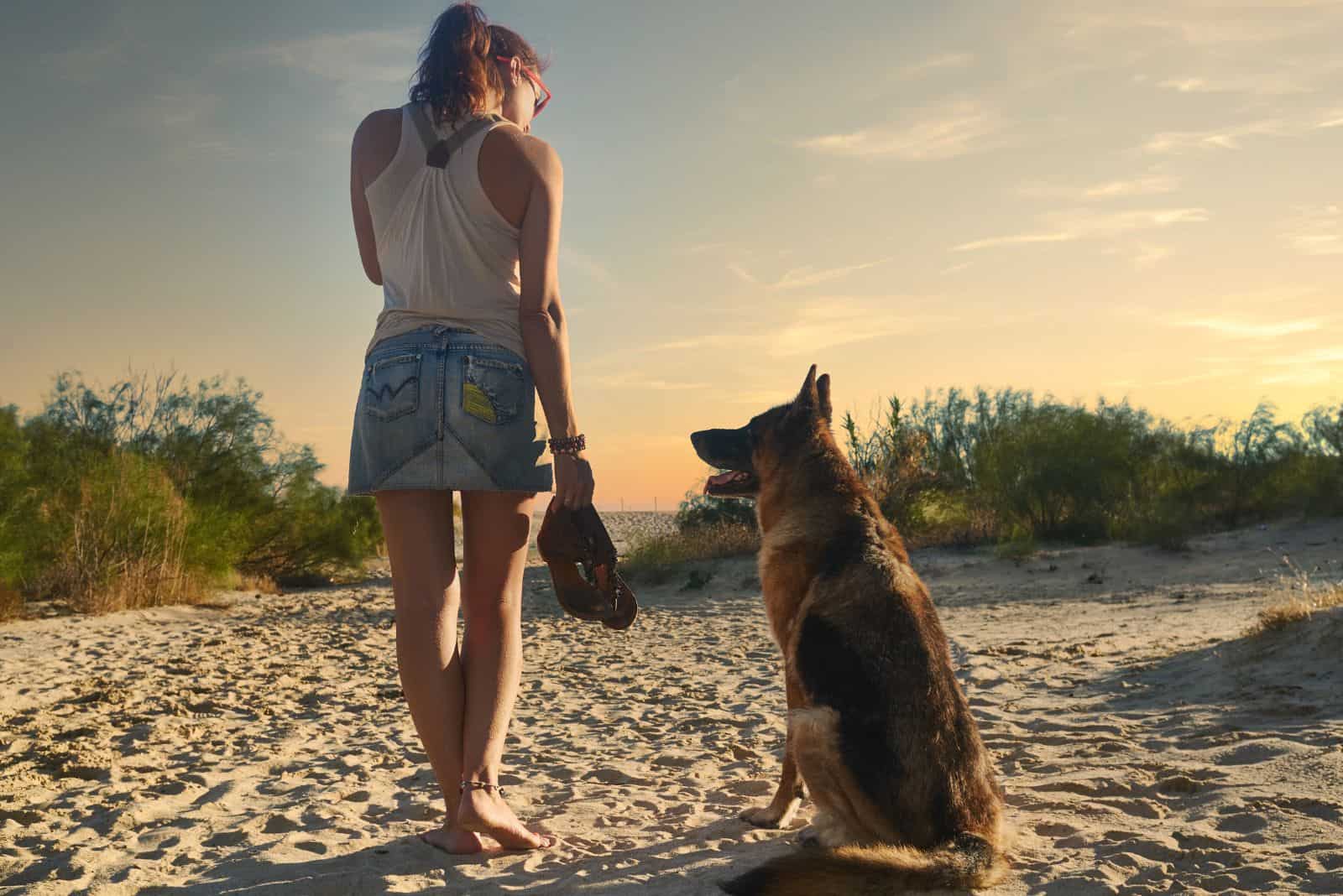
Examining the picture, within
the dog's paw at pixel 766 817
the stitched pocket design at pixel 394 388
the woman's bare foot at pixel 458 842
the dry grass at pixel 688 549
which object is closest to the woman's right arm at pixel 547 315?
the stitched pocket design at pixel 394 388

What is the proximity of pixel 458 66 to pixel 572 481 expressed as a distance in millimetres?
1417

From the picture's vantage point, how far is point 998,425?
18266mm

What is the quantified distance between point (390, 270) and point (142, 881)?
229 cm

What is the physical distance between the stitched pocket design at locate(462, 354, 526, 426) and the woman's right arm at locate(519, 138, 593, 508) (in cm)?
10

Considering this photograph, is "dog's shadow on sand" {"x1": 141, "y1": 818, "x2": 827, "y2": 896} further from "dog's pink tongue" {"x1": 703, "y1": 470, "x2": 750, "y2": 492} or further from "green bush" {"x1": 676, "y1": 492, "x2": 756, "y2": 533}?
"green bush" {"x1": 676, "y1": 492, "x2": 756, "y2": 533}

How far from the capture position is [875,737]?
3031 millimetres

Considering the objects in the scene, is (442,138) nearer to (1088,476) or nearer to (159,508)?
(159,508)

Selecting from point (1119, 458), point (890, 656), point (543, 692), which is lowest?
point (543, 692)

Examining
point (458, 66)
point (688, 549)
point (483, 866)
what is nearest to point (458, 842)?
point (483, 866)

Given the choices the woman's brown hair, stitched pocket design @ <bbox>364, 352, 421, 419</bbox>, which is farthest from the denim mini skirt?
the woman's brown hair

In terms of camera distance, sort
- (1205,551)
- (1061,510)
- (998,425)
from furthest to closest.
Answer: (998,425) → (1061,510) → (1205,551)

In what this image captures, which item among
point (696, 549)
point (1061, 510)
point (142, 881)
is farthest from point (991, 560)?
point (142, 881)

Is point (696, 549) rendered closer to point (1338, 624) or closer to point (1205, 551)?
point (1205, 551)

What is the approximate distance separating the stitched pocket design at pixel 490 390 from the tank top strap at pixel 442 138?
67 cm
